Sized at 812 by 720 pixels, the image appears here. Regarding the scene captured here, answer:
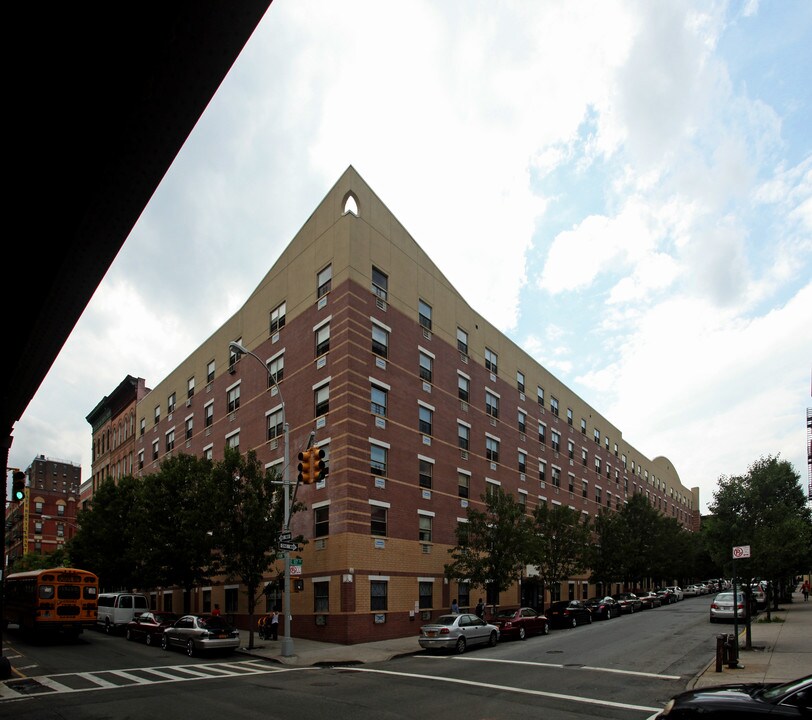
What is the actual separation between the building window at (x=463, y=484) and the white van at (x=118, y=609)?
18796mm

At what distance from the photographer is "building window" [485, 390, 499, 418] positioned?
4353 cm

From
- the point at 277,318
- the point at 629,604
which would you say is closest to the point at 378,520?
the point at 277,318

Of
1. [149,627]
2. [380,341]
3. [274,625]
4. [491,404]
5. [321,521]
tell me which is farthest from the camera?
[491,404]

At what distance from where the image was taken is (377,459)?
31.7m

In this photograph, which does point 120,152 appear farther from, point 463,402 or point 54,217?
point 463,402

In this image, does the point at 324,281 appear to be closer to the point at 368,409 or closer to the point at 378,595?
the point at 368,409

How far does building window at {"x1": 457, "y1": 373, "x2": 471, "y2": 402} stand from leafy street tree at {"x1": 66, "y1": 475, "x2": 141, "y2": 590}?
21.7 m

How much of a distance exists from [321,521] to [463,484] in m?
10.9

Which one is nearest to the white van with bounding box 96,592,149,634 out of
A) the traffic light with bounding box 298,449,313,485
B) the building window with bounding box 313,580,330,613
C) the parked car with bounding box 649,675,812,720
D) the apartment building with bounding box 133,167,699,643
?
the apartment building with bounding box 133,167,699,643

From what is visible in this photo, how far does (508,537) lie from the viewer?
33719 mm

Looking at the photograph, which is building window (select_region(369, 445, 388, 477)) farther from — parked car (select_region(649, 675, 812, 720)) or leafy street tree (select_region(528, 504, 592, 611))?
parked car (select_region(649, 675, 812, 720))

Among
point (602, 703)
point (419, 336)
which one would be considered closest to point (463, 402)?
point (419, 336)

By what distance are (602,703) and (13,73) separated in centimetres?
1472

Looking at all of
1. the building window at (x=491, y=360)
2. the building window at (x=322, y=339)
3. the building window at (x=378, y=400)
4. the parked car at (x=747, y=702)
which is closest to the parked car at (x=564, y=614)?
the building window at (x=378, y=400)
